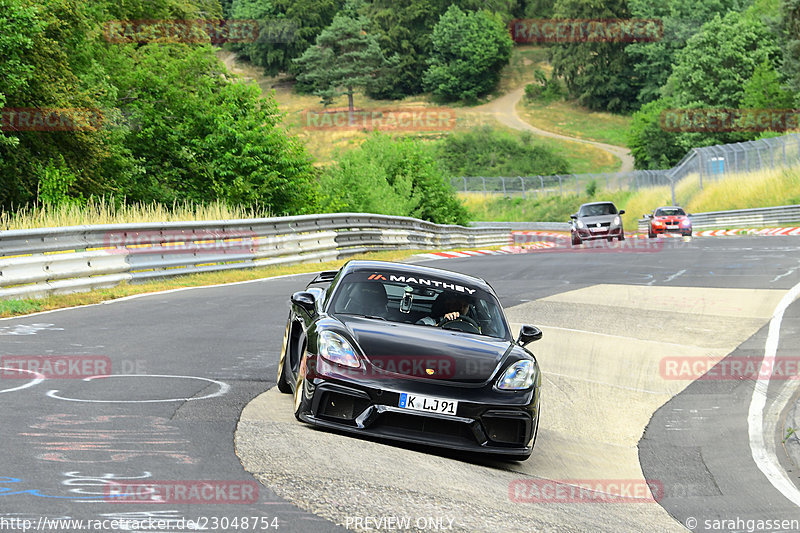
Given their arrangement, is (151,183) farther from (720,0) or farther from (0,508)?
(720,0)

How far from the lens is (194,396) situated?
8531 mm

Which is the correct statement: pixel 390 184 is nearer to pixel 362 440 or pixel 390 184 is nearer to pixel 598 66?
pixel 362 440

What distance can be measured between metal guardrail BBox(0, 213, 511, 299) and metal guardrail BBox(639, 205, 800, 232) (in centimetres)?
2481

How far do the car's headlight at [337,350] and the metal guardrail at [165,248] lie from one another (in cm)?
841

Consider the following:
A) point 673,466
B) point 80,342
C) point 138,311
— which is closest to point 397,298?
point 673,466

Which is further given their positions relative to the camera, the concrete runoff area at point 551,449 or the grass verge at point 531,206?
the grass verge at point 531,206

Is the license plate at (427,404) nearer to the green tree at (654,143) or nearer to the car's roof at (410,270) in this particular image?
the car's roof at (410,270)

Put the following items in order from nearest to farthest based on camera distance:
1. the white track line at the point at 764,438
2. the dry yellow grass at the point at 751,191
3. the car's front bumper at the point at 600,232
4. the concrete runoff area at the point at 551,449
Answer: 1. the concrete runoff area at the point at 551,449
2. the white track line at the point at 764,438
3. the car's front bumper at the point at 600,232
4. the dry yellow grass at the point at 751,191

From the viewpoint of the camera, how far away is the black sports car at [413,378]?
7.19m

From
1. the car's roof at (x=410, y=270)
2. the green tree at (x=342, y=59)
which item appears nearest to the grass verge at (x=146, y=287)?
the car's roof at (x=410, y=270)

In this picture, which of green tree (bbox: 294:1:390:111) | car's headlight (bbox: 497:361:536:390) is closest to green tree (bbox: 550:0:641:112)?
green tree (bbox: 294:1:390:111)

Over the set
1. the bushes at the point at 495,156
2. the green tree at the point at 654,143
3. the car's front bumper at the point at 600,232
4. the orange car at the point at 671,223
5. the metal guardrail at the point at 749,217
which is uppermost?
the car's front bumper at the point at 600,232

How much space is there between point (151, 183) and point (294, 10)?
389ft

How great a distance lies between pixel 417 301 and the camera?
888cm
